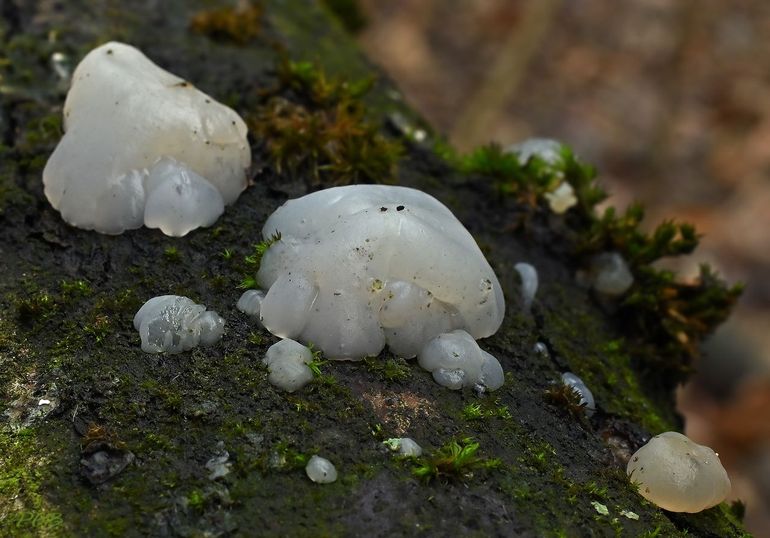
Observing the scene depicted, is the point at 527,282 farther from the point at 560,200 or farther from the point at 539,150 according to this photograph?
the point at 539,150

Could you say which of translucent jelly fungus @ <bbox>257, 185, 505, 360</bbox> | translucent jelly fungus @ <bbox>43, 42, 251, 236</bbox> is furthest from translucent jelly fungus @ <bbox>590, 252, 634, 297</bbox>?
translucent jelly fungus @ <bbox>43, 42, 251, 236</bbox>

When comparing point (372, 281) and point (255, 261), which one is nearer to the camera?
point (372, 281)

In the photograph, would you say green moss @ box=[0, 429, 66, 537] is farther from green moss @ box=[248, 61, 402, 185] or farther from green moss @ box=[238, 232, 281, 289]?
green moss @ box=[248, 61, 402, 185]

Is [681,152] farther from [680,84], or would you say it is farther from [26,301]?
[26,301]

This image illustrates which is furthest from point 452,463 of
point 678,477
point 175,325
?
point 175,325

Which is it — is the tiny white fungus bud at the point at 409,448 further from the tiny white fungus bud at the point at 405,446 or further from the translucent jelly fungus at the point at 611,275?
the translucent jelly fungus at the point at 611,275

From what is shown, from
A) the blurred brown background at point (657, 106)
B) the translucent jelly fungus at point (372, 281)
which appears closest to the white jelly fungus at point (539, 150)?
the translucent jelly fungus at point (372, 281)

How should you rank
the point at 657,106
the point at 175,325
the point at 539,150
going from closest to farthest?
the point at 175,325, the point at 539,150, the point at 657,106
